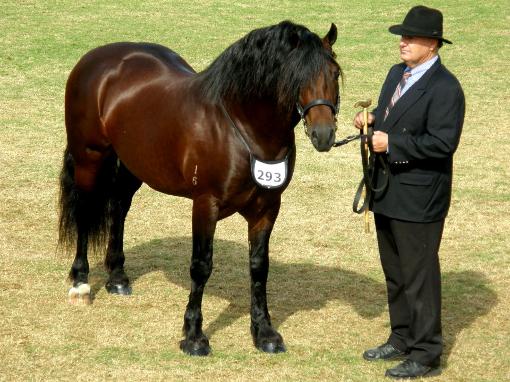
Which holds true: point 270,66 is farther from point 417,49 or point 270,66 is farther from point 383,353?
point 383,353

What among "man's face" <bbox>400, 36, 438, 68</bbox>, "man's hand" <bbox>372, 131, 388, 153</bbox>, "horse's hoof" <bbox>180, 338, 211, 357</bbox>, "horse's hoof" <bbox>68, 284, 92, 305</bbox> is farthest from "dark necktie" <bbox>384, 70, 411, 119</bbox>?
"horse's hoof" <bbox>68, 284, 92, 305</bbox>

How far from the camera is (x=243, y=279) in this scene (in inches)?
289

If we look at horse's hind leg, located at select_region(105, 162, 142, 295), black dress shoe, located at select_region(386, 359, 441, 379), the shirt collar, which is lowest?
horse's hind leg, located at select_region(105, 162, 142, 295)

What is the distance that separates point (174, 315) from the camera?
647 centimetres

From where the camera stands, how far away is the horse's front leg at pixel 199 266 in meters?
5.72

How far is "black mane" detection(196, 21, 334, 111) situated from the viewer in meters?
5.12

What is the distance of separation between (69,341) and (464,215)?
15.2 ft

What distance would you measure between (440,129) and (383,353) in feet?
4.99

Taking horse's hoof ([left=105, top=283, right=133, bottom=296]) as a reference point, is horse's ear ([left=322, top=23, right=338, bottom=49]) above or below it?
above

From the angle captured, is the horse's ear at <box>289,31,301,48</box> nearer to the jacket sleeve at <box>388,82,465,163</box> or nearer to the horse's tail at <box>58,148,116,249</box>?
the jacket sleeve at <box>388,82,465,163</box>

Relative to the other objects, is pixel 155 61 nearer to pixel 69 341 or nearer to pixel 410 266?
pixel 69 341

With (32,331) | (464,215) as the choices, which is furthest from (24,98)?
(32,331)

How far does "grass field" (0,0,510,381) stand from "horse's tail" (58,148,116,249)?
1.27 feet

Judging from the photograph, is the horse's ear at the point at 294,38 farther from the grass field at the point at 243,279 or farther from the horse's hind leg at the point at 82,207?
the horse's hind leg at the point at 82,207
